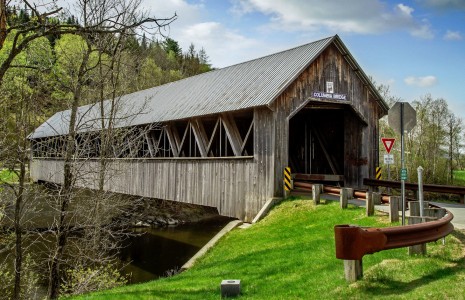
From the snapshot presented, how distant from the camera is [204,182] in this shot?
16812 mm

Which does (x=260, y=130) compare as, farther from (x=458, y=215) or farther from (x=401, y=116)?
(x=401, y=116)

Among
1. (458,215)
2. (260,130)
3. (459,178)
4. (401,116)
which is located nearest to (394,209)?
(458,215)

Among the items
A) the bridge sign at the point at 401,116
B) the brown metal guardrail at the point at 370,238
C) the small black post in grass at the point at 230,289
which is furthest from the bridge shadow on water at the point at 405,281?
the bridge sign at the point at 401,116

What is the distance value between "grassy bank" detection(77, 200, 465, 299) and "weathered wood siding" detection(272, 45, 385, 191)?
10.7 ft

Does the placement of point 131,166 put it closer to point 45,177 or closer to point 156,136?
point 156,136

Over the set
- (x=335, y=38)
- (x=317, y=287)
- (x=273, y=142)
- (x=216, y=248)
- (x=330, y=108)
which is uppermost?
(x=335, y=38)

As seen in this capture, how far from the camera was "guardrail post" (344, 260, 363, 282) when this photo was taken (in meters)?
6.06

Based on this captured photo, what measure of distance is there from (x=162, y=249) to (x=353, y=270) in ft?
52.4

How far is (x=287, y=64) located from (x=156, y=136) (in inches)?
353

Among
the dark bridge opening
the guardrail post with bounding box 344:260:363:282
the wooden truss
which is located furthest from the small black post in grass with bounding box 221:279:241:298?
the dark bridge opening

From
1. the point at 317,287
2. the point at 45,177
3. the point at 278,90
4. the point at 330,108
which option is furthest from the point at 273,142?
the point at 45,177

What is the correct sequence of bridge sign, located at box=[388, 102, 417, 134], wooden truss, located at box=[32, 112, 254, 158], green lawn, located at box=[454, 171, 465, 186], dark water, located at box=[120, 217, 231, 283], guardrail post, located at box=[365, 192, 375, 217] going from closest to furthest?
bridge sign, located at box=[388, 102, 417, 134] < guardrail post, located at box=[365, 192, 375, 217] < wooden truss, located at box=[32, 112, 254, 158] < dark water, located at box=[120, 217, 231, 283] < green lawn, located at box=[454, 171, 465, 186]

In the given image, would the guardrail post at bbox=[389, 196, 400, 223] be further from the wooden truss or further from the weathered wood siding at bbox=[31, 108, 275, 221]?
the wooden truss

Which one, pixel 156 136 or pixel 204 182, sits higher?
pixel 156 136
